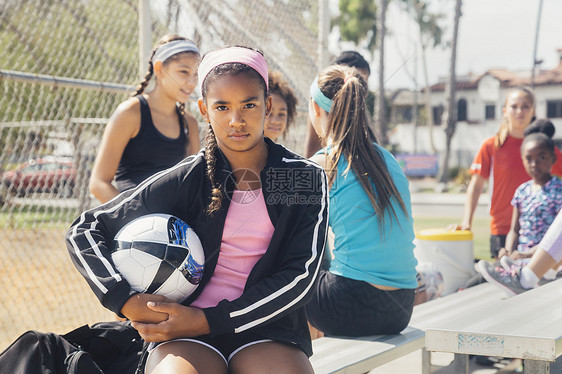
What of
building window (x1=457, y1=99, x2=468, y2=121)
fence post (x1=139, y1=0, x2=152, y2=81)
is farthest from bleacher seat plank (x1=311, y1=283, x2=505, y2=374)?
building window (x1=457, y1=99, x2=468, y2=121)

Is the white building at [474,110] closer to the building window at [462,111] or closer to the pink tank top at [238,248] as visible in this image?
the building window at [462,111]

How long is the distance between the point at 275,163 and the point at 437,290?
257cm

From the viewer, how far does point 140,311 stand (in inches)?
76.3

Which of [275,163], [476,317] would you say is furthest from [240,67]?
[476,317]

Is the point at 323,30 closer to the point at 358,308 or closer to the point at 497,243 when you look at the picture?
the point at 497,243

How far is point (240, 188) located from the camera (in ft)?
7.31

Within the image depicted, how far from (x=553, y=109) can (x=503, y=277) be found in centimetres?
4540

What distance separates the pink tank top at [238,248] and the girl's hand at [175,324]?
0.59ft

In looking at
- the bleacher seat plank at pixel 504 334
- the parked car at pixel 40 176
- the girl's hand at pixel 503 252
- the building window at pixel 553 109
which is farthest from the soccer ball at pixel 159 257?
the building window at pixel 553 109

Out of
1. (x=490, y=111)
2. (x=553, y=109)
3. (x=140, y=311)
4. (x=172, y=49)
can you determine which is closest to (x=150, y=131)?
(x=172, y=49)

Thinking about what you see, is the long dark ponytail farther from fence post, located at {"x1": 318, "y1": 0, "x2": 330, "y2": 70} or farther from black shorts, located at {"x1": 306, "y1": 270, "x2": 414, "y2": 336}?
fence post, located at {"x1": 318, "y1": 0, "x2": 330, "y2": 70}

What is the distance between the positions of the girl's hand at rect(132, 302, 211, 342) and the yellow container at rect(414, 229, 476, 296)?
122 inches

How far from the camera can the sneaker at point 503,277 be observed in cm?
390

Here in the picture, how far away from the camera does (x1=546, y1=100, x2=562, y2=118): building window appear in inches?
1752
